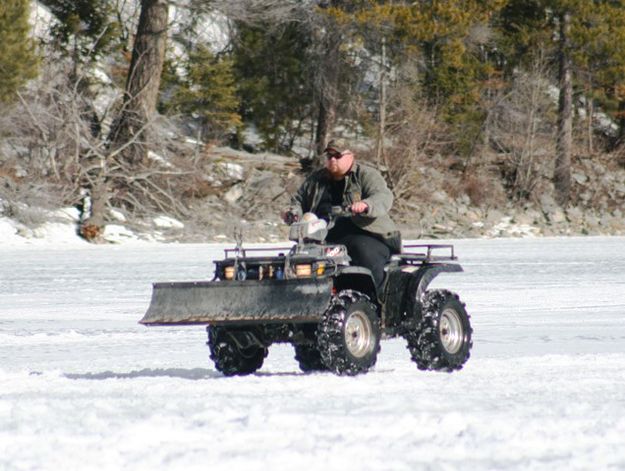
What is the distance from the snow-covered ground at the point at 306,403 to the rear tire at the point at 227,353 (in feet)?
0.52

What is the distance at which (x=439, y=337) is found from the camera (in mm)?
8508

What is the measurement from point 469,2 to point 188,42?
9.61 meters

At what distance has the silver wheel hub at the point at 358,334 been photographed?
798 centimetres

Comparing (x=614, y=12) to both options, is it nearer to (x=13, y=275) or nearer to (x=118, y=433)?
(x=13, y=275)

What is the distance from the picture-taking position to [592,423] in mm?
5773

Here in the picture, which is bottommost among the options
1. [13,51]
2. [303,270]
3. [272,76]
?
[303,270]

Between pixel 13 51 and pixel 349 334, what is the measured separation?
25512 millimetres

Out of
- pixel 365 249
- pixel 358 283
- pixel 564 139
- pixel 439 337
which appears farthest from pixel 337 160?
pixel 564 139

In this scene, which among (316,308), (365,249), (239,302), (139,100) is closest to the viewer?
(316,308)

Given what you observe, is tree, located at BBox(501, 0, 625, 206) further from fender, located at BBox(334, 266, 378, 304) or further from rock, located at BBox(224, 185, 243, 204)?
fender, located at BBox(334, 266, 378, 304)

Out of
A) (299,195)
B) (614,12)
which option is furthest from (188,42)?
(299,195)

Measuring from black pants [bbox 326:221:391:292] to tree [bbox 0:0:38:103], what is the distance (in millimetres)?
24599

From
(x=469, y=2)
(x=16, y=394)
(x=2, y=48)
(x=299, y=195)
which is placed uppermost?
(x=469, y=2)

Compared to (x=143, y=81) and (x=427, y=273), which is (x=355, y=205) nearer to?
(x=427, y=273)
